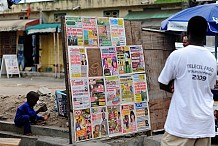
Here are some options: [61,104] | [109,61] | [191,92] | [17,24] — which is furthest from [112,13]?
[191,92]

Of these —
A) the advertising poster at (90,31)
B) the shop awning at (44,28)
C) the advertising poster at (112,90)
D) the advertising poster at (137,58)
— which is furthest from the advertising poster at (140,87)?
the shop awning at (44,28)

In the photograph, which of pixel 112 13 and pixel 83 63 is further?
pixel 112 13

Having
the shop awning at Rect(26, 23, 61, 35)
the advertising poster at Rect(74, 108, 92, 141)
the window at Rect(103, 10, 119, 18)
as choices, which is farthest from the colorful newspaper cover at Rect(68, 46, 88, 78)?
the window at Rect(103, 10, 119, 18)

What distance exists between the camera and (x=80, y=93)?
19.5 feet

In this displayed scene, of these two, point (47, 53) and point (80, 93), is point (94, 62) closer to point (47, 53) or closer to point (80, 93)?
point (80, 93)

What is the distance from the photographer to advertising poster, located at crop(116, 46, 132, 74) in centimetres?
643

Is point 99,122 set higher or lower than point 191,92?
lower

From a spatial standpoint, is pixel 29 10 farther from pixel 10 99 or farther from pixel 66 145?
pixel 66 145

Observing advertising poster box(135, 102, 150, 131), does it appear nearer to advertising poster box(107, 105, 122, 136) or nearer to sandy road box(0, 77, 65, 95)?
advertising poster box(107, 105, 122, 136)

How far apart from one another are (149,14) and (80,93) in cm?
1573

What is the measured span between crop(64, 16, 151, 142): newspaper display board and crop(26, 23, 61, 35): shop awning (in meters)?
15.9

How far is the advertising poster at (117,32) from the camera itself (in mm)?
6406

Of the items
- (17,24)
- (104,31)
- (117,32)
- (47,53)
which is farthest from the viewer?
(47,53)

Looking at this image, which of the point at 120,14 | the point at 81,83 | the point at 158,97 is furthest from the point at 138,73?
the point at 120,14
